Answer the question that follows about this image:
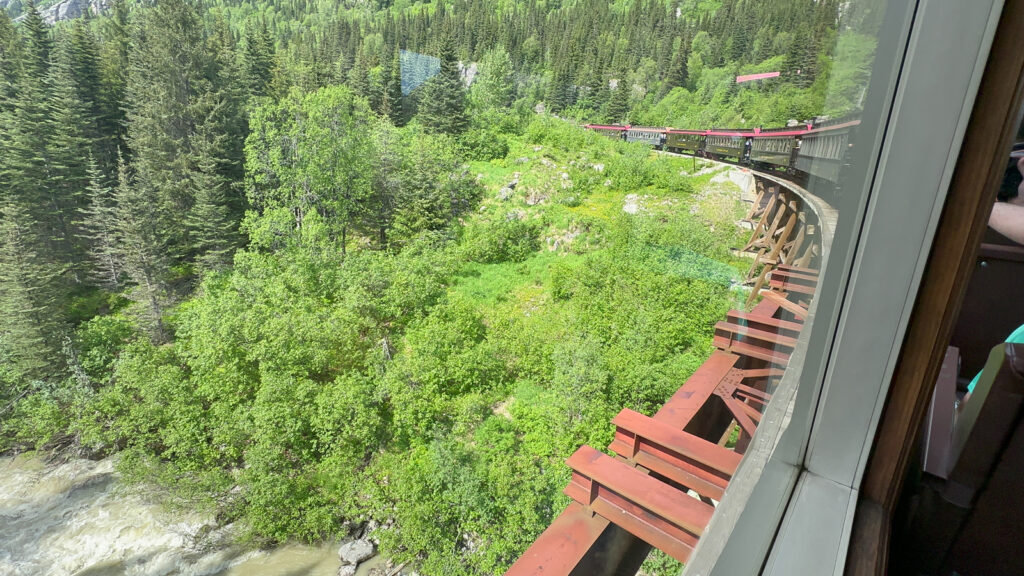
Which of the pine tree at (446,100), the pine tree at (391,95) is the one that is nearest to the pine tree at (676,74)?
the pine tree at (446,100)

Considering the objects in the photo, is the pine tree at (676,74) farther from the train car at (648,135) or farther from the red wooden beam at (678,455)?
the red wooden beam at (678,455)

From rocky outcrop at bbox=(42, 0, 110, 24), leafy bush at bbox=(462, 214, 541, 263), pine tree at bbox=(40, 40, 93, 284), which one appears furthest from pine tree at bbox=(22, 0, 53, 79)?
leafy bush at bbox=(462, 214, 541, 263)

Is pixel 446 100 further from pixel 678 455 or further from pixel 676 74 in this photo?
pixel 678 455

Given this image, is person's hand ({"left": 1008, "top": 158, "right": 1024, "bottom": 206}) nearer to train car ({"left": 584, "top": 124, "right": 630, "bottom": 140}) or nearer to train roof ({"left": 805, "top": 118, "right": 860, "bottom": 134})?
train roof ({"left": 805, "top": 118, "right": 860, "bottom": 134})

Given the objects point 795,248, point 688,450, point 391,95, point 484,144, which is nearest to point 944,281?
point 795,248

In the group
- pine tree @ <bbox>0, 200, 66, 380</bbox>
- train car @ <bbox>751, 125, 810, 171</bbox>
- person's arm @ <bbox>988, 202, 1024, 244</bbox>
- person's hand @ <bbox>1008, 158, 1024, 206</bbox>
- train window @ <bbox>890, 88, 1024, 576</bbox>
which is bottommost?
pine tree @ <bbox>0, 200, 66, 380</bbox>

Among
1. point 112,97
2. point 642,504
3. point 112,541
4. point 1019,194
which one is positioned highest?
point 1019,194

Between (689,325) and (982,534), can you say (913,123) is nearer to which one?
(982,534)
